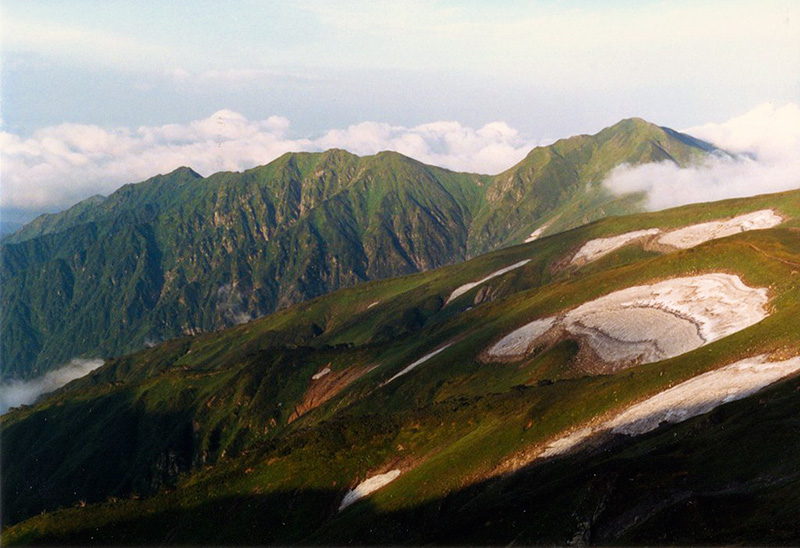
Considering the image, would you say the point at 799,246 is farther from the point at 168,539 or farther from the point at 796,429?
the point at 168,539

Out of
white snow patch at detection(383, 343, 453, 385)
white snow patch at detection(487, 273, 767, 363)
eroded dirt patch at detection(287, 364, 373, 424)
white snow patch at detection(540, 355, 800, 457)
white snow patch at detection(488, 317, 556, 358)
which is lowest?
eroded dirt patch at detection(287, 364, 373, 424)

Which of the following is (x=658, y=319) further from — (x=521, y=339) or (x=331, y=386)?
(x=331, y=386)

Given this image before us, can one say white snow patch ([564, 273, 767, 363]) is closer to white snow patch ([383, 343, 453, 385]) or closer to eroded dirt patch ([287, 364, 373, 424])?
white snow patch ([383, 343, 453, 385])

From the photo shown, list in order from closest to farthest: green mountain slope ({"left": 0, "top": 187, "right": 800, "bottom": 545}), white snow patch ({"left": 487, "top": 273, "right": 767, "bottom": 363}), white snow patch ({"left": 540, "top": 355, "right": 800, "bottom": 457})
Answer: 1. green mountain slope ({"left": 0, "top": 187, "right": 800, "bottom": 545})
2. white snow patch ({"left": 540, "top": 355, "right": 800, "bottom": 457})
3. white snow patch ({"left": 487, "top": 273, "right": 767, "bottom": 363})

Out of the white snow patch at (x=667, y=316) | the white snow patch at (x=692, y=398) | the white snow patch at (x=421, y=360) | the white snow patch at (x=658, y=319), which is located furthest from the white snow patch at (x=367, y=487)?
the white snow patch at (x=421, y=360)

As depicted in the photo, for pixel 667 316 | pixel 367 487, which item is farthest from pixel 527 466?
pixel 667 316

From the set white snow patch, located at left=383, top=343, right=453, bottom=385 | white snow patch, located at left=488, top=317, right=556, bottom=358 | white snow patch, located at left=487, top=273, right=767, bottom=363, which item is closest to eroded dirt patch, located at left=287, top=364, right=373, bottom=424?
white snow patch, located at left=383, top=343, right=453, bottom=385
